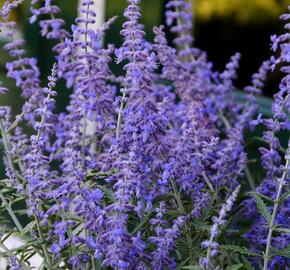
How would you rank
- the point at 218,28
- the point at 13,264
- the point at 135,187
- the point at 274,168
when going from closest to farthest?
the point at 135,187 < the point at 13,264 < the point at 274,168 < the point at 218,28

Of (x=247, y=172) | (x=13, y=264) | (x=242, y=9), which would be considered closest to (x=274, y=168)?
(x=247, y=172)

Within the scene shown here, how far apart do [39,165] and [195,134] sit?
1.98ft

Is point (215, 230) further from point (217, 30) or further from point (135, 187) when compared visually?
point (217, 30)

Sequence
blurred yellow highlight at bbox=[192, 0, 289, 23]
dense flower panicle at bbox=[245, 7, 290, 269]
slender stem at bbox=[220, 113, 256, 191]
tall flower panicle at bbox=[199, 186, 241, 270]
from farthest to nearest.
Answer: blurred yellow highlight at bbox=[192, 0, 289, 23] < slender stem at bbox=[220, 113, 256, 191] < dense flower panicle at bbox=[245, 7, 290, 269] < tall flower panicle at bbox=[199, 186, 241, 270]

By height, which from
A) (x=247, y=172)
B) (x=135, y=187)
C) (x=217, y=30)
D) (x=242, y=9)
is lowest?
(x=247, y=172)

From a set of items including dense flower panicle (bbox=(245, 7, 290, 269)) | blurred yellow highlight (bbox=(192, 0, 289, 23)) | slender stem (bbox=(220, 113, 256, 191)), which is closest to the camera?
dense flower panicle (bbox=(245, 7, 290, 269))

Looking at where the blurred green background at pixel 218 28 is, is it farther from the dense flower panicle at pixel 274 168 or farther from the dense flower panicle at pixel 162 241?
the dense flower panicle at pixel 162 241

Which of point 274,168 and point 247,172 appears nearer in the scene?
point 274,168

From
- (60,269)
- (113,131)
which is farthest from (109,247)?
(113,131)

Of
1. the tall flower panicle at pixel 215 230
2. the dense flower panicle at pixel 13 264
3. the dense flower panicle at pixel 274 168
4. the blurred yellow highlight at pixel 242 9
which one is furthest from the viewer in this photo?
the blurred yellow highlight at pixel 242 9

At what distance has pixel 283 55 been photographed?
2.48 m

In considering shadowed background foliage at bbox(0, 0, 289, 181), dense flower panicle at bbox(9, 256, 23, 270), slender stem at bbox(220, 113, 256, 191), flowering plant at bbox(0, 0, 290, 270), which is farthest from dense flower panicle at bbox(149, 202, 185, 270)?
shadowed background foliage at bbox(0, 0, 289, 181)

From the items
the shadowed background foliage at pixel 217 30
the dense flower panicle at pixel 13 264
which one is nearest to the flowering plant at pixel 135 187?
the dense flower panicle at pixel 13 264

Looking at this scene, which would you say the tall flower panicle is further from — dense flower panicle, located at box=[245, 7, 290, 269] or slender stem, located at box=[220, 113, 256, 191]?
slender stem, located at box=[220, 113, 256, 191]
